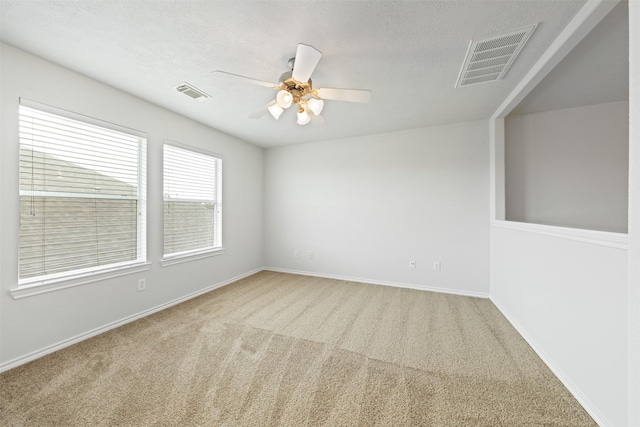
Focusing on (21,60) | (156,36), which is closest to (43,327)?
(21,60)

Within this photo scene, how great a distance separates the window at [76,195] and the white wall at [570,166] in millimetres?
4796

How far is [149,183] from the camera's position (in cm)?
277

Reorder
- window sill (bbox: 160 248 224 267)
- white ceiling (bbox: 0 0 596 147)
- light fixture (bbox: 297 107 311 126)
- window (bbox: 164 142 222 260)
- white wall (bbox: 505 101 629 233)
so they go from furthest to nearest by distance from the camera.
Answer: window (bbox: 164 142 222 260) → window sill (bbox: 160 248 224 267) → white wall (bbox: 505 101 629 233) → light fixture (bbox: 297 107 311 126) → white ceiling (bbox: 0 0 596 147)

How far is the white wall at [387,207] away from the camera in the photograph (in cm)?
338

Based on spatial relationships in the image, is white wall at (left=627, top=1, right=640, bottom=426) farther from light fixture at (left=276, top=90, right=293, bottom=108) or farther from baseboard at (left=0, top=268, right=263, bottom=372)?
baseboard at (left=0, top=268, right=263, bottom=372)

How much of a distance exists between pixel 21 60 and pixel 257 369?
308 cm

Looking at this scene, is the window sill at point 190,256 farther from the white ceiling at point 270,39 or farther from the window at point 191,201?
the white ceiling at point 270,39

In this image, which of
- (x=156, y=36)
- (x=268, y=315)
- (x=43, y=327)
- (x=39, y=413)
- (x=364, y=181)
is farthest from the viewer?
(x=364, y=181)

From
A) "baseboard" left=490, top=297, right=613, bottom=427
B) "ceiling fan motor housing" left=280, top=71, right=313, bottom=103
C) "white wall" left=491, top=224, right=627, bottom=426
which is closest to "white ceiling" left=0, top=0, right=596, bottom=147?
"ceiling fan motor housing" left=280, top=71, right=313, bottom=103

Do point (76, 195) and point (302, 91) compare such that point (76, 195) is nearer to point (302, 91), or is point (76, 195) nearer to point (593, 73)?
point (302, 91)

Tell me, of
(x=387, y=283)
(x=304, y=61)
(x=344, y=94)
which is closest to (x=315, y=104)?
(x=344, y=94)

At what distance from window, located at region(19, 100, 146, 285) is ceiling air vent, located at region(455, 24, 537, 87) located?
3425 mm

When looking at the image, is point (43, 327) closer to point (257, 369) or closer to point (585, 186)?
point (257, 369)

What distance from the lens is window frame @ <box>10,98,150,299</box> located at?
1895 mm
